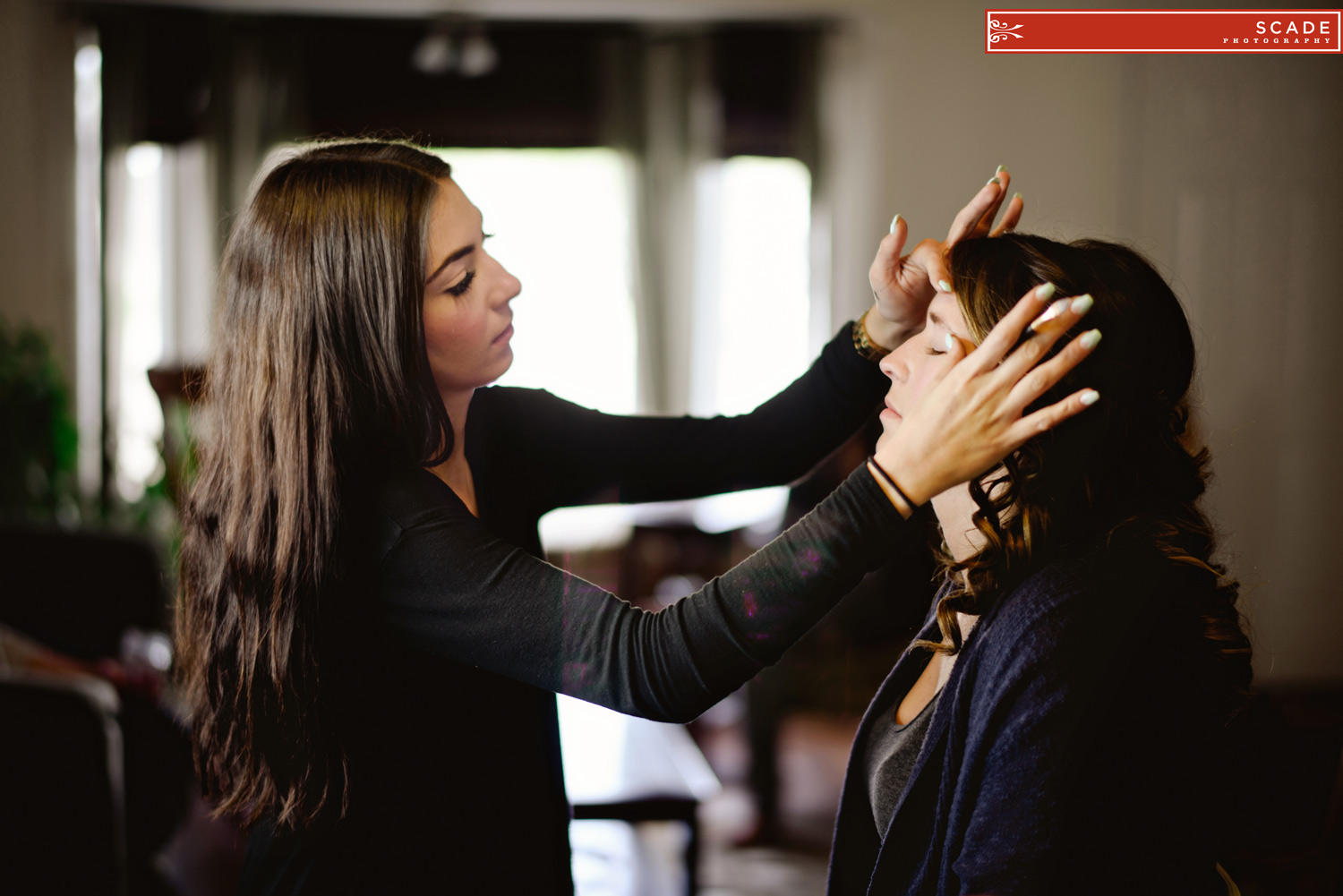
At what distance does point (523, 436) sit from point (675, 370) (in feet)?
10.5

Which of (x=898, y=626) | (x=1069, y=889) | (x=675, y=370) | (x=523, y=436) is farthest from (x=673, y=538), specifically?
(x=1069, y=889)

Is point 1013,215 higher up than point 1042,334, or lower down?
higher up

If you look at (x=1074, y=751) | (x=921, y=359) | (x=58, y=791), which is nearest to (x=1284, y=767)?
(x=1074, y=751)

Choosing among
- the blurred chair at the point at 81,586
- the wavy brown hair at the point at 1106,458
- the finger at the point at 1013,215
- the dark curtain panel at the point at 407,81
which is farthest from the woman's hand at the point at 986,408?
the dark curtain panel at the point at 407,81

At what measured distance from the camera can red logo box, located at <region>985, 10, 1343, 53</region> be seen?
0.83 m

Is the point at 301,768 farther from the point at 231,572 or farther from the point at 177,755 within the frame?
the point at 177,755

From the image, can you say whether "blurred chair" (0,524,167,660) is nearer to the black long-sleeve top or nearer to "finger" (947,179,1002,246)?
the black long-sleeve top

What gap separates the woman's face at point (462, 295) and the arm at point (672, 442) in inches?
7.6

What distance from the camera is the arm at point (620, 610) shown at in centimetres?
66

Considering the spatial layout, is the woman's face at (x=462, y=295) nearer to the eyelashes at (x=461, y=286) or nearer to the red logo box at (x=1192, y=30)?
the eyelashes at (x=461, y=286)

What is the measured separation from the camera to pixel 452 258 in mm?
795

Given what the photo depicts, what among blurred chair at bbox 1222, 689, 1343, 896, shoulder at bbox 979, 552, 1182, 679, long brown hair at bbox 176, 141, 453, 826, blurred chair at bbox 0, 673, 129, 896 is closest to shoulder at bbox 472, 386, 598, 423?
long brown hair at bbox 176, 141, 453, 826

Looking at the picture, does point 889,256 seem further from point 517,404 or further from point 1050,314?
point 517,404

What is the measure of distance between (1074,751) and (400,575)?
21.4 inches
